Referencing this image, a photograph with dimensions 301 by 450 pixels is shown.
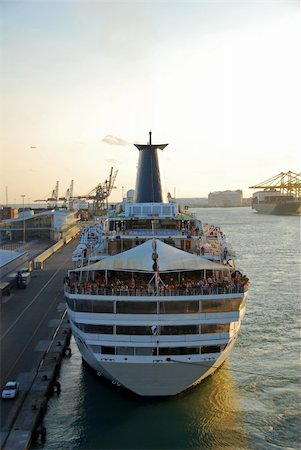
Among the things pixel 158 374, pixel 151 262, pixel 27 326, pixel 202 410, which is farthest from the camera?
pixel 27 326

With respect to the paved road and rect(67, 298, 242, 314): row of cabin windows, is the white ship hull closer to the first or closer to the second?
rect(67, 298, 242, 314): row of cabin windows

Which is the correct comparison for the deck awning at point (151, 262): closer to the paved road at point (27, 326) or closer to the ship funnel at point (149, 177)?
the paved road at point (27, 326)

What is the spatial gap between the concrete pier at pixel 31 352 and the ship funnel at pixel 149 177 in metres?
8.37

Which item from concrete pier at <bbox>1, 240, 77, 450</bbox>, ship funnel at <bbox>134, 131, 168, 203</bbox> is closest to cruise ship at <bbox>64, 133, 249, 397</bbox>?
concrete pier at <bbox>1, 240, 77, 450</bbox>

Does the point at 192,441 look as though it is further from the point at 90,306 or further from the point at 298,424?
the point at 90,306

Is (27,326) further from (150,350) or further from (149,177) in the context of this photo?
(149,177)

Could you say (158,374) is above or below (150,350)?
below

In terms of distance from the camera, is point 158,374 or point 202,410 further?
point 202,410

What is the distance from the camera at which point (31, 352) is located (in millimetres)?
23062

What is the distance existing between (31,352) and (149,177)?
1236 cm

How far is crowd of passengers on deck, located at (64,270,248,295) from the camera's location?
18.2 metres

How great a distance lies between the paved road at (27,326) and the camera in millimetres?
20422

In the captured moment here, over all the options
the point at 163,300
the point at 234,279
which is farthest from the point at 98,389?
the point at 234,279

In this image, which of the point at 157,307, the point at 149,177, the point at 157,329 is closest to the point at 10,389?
the point at 157,329
